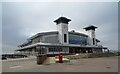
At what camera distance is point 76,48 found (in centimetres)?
6006

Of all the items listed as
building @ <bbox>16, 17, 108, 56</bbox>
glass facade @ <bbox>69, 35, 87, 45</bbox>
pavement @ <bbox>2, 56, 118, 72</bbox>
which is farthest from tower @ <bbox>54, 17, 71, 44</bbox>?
pavement @ <bbox>2, 56, 118, 72</bbox>

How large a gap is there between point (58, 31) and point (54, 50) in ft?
29.8

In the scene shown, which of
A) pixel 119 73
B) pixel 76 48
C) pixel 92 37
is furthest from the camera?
pixel 92 37

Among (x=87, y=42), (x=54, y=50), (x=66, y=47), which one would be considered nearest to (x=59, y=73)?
(x=54, y=50)

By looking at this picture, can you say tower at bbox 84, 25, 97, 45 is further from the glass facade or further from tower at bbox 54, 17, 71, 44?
tower at bbox 54, 17, 71, 44

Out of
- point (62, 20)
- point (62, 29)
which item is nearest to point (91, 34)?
point (62, 29)

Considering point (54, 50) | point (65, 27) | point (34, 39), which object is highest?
point (65, 27)

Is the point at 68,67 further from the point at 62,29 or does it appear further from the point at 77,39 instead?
the point at 77,39

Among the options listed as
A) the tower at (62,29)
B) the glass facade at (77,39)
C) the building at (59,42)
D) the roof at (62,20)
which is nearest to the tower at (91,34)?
the glass facade at (77,39)

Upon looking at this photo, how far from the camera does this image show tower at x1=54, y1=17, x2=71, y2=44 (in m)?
56.2

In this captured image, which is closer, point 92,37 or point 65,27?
point 65,27

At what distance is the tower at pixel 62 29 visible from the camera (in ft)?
184

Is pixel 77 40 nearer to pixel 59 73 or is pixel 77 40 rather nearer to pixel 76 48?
pixel 76 48

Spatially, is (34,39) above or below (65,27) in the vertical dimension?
below
